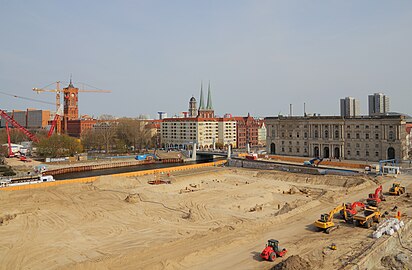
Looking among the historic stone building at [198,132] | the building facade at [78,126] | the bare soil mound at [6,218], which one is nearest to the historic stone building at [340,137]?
the historic stone building at [198,132]

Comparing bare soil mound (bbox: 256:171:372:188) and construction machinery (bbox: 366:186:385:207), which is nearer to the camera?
construction machinery (bbox: 366:186:385:207)

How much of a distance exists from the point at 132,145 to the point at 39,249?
87484mm

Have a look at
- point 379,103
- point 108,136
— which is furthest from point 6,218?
point 379,103

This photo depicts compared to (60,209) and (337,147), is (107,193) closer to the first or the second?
(60,209)

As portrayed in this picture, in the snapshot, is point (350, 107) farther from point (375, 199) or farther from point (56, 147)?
point (56, 147)

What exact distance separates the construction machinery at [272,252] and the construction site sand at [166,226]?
48 centimetres

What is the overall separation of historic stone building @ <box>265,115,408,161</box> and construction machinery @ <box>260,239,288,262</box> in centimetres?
4822

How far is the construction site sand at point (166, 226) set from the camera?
20.2 meters

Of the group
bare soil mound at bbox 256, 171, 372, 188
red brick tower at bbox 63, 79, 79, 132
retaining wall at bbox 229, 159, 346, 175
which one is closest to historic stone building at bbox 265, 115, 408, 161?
retaining wall at bbox 229, 159, 346, 175

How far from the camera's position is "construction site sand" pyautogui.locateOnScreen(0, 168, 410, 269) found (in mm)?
20156

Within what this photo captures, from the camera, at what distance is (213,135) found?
116250 millimetres

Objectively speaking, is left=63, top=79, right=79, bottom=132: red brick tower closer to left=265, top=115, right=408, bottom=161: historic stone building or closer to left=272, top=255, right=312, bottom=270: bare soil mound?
left=265, top=115, right=408, bottom=161: historic stone building

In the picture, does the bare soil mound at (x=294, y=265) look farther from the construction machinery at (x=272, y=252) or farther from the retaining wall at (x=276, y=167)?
the retaining wall at (x=276, y=167)

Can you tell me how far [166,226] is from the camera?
27859mm
